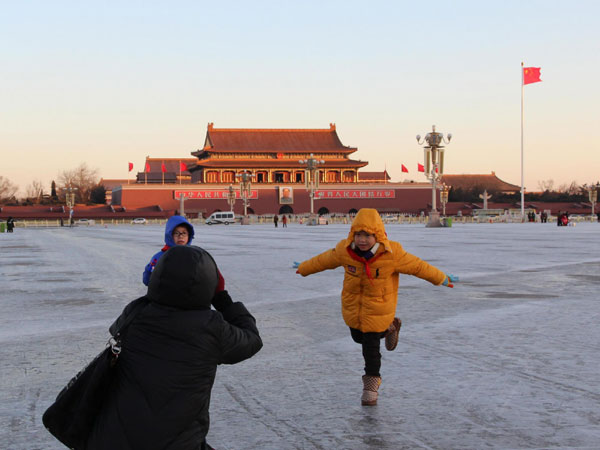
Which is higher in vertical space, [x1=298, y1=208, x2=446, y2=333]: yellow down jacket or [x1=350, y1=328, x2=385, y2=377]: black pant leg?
[x1=298, y1=208, x2=446, y2=333]: yellow down jacket

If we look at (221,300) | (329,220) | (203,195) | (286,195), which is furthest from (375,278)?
(286,195)

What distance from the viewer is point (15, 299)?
9.61 metres

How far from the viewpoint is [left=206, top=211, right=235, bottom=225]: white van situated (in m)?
62.8

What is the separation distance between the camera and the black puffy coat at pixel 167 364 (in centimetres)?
234

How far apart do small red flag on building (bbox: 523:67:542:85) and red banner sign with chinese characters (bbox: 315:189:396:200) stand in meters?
26.5

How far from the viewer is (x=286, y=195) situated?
75.4 metres

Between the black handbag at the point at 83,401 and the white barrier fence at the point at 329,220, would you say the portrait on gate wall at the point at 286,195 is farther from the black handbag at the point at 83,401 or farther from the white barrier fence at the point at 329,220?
the black handbag at the point at 83,401

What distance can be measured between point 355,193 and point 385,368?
71276 mm

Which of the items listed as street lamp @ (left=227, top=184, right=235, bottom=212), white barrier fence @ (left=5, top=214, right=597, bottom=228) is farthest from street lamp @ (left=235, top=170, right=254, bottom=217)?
white barrier fence @ (left=5, top=214, right=597, bottom=228)

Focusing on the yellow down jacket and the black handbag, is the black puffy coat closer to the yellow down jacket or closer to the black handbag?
the black handbag

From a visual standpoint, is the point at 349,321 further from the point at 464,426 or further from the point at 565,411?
the point at 565,411

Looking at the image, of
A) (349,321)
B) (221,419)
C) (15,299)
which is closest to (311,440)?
(221,419)

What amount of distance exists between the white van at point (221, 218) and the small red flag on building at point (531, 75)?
2632 cm

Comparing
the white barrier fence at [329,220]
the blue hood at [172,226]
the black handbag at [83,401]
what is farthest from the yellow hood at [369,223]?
the white barrier fence at [329,220]
